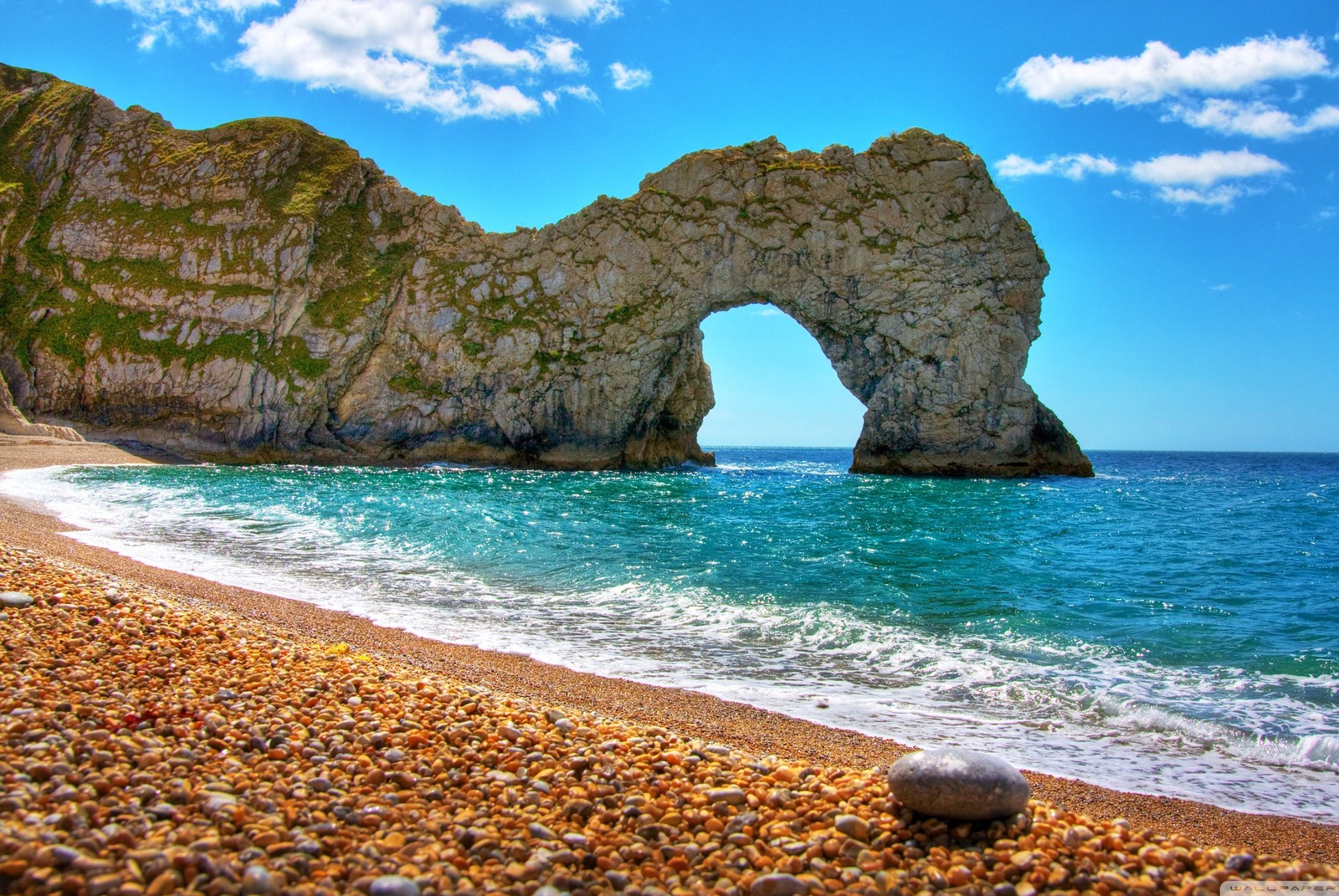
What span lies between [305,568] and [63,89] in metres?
62.2

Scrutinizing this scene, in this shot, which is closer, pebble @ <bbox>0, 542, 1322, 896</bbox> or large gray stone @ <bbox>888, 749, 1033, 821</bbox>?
pebble @ <bbox>0, 542, 1322, 896</bbox>

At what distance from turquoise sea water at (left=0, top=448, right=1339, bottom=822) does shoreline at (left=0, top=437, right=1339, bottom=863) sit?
35cm

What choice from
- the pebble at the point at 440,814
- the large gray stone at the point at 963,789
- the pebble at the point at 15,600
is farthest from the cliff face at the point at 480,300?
the large gray stone at the point at 963,789

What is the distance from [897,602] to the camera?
11.6m

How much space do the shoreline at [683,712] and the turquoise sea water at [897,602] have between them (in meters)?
0.35

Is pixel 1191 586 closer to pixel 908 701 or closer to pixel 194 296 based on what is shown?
pixel 908 701

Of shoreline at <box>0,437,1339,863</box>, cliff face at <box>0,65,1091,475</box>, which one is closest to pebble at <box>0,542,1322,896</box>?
shoreline at <box>0,437,1339,863</box>

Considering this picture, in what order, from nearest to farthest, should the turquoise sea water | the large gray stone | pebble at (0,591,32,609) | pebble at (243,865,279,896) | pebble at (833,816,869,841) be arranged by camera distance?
1. pebble at (243,865,279,896)
2. pebble at (833,816,869,841)
3. the large gray stone
4. the turquoise sea water
5. pebble at (0,591,32,609)

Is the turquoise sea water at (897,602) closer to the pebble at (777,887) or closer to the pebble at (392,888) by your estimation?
the pebble at (777,887)

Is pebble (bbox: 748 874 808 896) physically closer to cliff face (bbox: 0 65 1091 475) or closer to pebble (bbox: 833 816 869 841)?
pebble (bbox: 833 816 869 841)

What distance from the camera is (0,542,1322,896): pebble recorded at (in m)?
3.23

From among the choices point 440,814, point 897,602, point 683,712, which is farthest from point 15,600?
point 897,602

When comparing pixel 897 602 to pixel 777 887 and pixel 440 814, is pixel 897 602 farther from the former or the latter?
pixel 440 814

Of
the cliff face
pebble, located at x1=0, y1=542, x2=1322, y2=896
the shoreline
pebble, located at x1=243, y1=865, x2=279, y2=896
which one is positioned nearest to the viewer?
pebble, located at x1=243, y1=865, x2=279, y2=896
